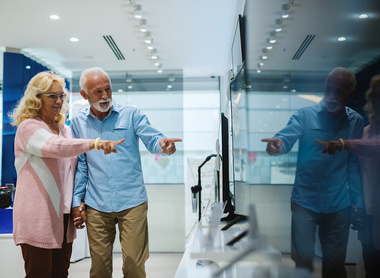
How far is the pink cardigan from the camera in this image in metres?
1.80

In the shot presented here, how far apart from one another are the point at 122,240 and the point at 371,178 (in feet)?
5.68

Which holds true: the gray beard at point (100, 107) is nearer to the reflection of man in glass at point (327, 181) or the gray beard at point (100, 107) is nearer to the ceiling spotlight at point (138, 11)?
the reflection of man in glass at point (327, 181)

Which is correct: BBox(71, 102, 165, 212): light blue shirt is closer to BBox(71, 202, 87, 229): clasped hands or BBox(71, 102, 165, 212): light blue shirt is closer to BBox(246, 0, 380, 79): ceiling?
BBox(71, 202, 87, 229): clasped hands

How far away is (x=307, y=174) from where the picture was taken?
26.9 inches

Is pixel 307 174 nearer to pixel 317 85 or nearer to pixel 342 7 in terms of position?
pixel 317 85

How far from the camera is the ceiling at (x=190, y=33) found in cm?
52

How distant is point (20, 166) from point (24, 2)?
2469 millimetres

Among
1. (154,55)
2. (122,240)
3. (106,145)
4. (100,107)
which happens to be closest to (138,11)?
(154,55)

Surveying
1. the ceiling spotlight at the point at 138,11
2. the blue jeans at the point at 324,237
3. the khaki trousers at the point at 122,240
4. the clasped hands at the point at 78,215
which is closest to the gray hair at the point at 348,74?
the blue jeans at the point at 324,237

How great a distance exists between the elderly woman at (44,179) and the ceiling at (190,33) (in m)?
1.08

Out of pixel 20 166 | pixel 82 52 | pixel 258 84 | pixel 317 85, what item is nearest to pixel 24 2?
pixel 82 52

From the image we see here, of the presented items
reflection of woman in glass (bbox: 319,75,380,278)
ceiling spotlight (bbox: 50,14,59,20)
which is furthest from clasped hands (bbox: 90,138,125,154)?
ceiling spotlight (bbox: 50,14,59,20)

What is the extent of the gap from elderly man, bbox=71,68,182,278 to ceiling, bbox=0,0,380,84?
80 cm

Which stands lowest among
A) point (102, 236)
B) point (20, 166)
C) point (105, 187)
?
point (102, 236)
